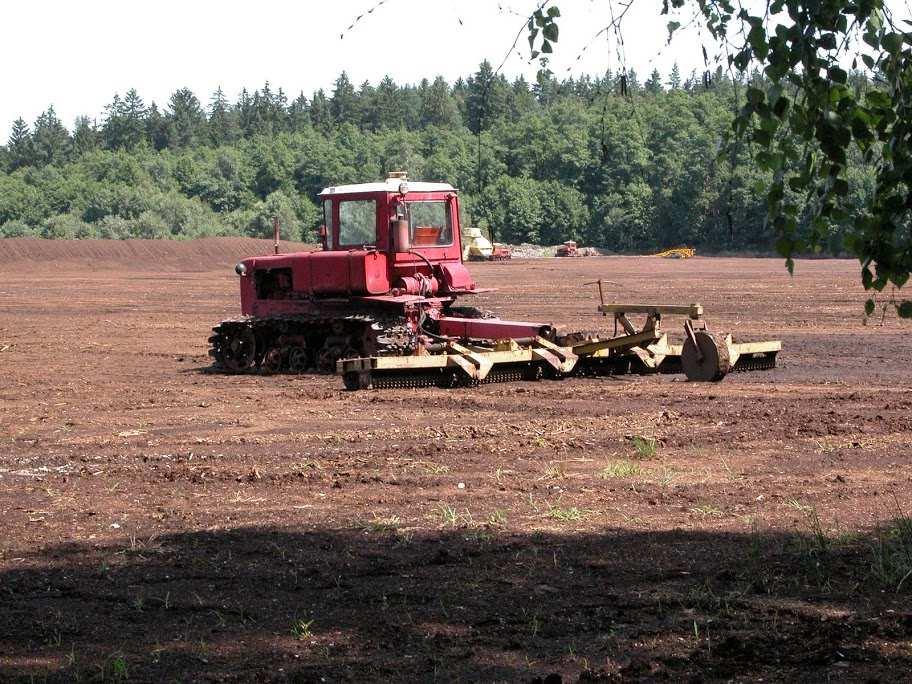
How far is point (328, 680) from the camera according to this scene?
595 cm

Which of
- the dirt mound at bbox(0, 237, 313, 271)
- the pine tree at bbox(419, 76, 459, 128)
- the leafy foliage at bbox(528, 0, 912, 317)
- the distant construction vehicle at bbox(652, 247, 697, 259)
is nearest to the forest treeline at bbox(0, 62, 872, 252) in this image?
the distant construction vehicle at bbox(652, 247, 697, 259)

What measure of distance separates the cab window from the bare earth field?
7.35ft

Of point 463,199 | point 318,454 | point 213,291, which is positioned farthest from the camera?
point 463,199

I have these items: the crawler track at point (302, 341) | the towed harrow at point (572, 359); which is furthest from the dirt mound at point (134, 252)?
the towed harrow at point (572, 359)

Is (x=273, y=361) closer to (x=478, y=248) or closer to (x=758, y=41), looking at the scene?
(x=758, y=41)

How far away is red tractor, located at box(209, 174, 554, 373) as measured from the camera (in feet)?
61.8

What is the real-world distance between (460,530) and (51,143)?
17812 cm

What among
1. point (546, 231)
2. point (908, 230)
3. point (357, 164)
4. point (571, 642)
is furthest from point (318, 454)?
point (357, 164)

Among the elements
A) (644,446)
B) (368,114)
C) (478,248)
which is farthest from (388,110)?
(644,446)

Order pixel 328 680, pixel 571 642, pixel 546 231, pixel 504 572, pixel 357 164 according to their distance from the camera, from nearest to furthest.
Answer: pixel 328 680, pixel 571 642, pixel 504 572, pixel 546 231, pixel 357 164

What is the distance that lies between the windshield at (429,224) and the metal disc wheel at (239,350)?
118 inches

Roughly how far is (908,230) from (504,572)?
10.1 ft

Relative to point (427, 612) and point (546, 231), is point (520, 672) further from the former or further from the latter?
point (546, 231)

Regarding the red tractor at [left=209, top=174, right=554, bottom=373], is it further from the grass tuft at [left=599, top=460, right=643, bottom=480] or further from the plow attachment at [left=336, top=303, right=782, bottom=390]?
the grass tuft at [left=599, top=460, right=643, bottom=480]
